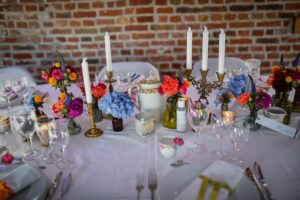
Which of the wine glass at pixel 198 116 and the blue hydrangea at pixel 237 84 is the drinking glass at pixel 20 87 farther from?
the blue hydrangea at pixel 237 84

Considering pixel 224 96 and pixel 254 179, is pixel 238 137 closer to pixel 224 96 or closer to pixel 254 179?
pixel 254 179

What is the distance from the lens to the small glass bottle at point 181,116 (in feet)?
4.13

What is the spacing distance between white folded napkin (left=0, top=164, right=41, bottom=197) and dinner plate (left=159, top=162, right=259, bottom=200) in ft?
1.30

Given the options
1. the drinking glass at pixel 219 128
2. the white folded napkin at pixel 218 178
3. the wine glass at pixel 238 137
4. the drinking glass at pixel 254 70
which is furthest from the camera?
the drinking glass at pixel 254 70

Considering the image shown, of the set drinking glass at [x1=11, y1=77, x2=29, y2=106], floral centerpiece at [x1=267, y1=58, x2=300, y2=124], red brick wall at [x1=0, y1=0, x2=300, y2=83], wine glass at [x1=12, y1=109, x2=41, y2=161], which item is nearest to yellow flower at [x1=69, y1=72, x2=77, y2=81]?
wine glass at [x1=12, y1=109, x2=41, y2=161]

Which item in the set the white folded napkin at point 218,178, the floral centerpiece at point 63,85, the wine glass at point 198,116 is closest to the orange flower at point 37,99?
the floral centerpiece at point 63,85

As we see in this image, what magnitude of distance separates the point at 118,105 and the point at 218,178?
485 mm

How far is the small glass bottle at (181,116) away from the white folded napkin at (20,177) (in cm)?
57

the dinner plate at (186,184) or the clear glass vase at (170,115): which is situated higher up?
the clear glass vase at (170,115)

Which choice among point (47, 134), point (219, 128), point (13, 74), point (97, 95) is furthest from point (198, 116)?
point (13, 74)

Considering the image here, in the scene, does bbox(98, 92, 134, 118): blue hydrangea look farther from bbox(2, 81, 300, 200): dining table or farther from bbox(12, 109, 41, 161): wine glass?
bbox(12, 109, 41, 161): wine glass

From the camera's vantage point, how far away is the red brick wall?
2.45 m

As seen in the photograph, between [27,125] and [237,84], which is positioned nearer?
[27,125]

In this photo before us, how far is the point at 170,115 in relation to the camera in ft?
4.35
